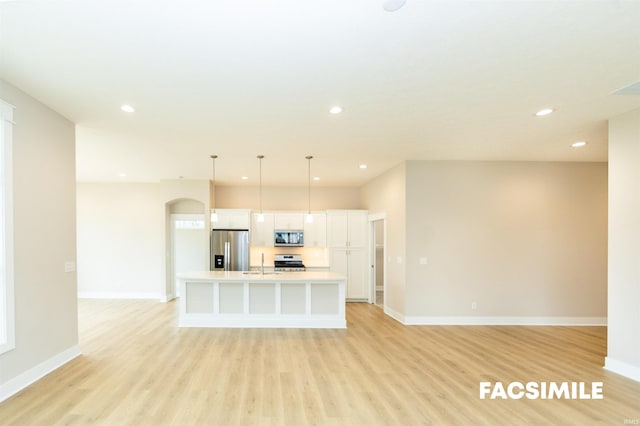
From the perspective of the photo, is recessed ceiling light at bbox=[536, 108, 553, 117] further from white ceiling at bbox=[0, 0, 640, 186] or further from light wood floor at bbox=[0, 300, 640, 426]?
light wood floor at bbox=[0, 300, 640, 426]

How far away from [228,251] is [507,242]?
5836 mm

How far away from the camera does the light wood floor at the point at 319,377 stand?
2828mm

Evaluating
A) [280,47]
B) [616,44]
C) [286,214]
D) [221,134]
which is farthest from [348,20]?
[286,214]

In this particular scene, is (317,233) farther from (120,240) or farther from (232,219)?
(120,240)

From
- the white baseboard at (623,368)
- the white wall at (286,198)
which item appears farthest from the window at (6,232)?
the white baseboard at (623,368)

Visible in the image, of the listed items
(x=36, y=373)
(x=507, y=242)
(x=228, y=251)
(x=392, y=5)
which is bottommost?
(x=36, y=373)

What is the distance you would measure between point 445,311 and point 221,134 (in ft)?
15.5

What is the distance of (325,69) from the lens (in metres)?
2.75

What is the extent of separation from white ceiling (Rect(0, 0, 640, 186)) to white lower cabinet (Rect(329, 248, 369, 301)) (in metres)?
3.85

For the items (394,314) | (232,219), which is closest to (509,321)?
(394,314)

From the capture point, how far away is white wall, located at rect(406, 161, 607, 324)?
5859 mm

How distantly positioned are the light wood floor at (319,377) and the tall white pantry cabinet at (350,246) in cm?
252

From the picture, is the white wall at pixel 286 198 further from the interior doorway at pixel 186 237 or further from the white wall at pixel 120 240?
the white wall at pixel 120 240

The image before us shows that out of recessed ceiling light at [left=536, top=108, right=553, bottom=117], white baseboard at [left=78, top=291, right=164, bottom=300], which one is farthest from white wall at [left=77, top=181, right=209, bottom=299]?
recessed ceiling light at [left=536, top=108, right=553, bottom=117]
